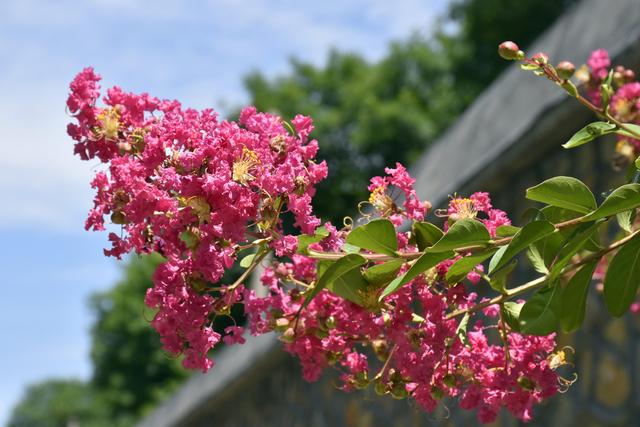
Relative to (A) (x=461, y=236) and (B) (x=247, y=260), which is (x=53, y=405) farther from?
(A) (x=461, y=236)

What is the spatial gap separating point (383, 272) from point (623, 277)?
0.27 meters

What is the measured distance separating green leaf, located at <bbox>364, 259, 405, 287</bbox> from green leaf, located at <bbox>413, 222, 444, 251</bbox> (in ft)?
0.12

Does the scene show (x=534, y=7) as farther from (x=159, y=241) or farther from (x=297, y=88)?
(x=159, y=241)

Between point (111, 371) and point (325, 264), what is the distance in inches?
765

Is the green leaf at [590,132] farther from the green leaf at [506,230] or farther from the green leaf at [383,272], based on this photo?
the green leaf at [383,272]

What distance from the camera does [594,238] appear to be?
4.14 ft

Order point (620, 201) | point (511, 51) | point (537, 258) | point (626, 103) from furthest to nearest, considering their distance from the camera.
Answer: point (626, 103) < point (511, 51) < point (537, 258) < point (620, 201)

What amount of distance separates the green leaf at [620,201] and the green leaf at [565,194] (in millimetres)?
27

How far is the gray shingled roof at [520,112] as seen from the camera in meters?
3.21

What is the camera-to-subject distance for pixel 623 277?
1.21m

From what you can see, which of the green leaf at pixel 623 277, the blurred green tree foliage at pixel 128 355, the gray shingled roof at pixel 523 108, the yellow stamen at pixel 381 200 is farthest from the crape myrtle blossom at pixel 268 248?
the blurred green tree foliage at pixel 128 355

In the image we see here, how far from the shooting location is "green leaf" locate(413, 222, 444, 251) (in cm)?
116

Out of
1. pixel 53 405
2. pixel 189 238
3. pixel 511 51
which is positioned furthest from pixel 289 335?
pixel 53 405

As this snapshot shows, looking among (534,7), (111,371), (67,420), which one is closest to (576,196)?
(534,7)
